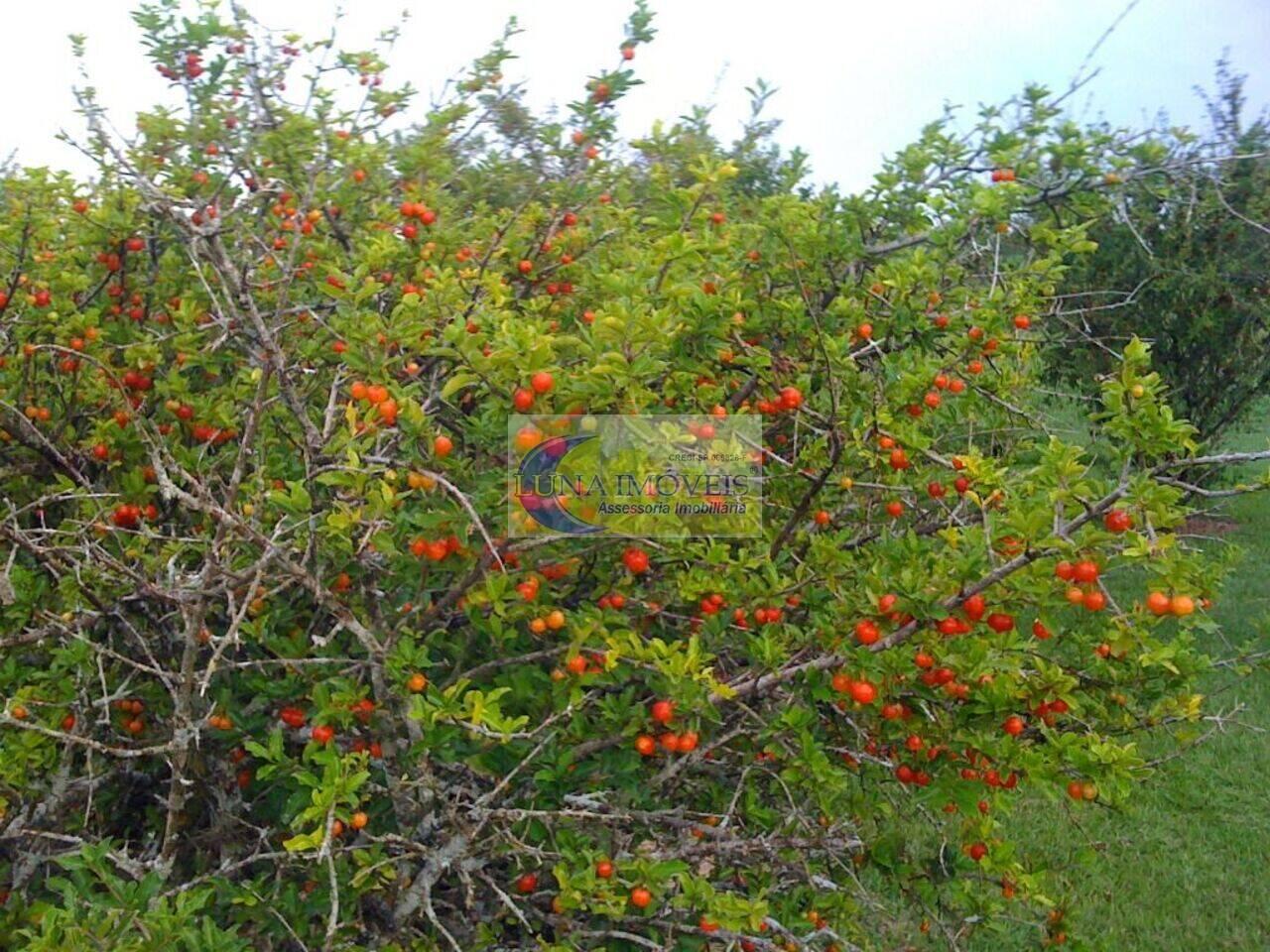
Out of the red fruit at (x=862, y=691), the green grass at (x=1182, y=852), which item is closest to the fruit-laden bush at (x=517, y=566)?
the red fruit at (x=862, y=691)

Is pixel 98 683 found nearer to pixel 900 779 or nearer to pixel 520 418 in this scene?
pixel 520 418

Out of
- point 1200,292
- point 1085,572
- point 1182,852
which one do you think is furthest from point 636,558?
point 1200,292

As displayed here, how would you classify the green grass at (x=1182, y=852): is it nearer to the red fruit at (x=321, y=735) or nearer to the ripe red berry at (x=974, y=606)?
the ripe red berry at (x=974, y=606)

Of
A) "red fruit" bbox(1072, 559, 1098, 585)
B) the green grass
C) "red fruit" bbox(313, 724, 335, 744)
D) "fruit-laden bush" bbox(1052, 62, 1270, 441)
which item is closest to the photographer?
"red fruit" bbox(1072, 559, 1098, 585)

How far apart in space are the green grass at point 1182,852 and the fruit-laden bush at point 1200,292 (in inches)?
122

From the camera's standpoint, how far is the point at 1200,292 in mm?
8461

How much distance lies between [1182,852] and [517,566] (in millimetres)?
4101

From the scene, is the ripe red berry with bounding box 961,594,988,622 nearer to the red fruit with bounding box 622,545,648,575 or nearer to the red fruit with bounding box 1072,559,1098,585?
the red fruit with bounding box 1072,559,1098,585

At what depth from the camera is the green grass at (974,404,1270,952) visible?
14.1 feet

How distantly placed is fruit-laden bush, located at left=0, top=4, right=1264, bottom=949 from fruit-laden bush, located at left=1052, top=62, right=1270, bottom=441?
18.6ft

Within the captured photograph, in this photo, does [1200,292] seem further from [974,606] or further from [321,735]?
[321,735]

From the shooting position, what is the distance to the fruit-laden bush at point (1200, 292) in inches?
325

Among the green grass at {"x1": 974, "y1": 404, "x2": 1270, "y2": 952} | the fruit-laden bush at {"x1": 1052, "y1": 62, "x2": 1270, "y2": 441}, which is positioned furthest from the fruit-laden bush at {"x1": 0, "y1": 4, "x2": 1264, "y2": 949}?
the fruit-laden bush at {"x1": 1052, "y1": 62, "x2": 1270, "y2": 441}

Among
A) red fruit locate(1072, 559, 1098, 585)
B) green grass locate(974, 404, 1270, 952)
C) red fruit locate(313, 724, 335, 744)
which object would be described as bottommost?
green grass locate(974, 404, 1270, 952)
